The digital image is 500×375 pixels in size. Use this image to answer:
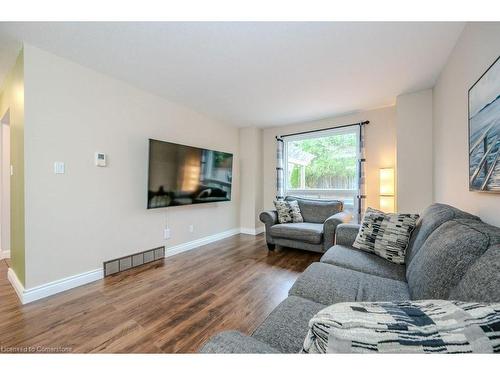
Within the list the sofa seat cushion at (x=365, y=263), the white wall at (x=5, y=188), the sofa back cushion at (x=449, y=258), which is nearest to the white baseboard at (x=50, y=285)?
the white wall at (x=5, y=188)

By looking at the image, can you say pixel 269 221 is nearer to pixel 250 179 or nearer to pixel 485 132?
pixel 250 179

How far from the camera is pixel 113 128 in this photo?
2479mm

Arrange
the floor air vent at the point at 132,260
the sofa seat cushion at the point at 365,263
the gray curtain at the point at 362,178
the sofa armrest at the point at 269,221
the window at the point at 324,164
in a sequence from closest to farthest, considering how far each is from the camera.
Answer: the sofa seat cushion at the point at 365,263 < the floor air vent at the point at 132,260 < the sofa armrest at the point at 269,221 < the gray curtain at the point at 362,178 < the window at the point at 324,164

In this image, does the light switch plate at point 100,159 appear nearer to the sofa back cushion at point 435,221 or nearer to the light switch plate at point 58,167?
the light switch plate at point 58,167

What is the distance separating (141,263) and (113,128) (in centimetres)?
175

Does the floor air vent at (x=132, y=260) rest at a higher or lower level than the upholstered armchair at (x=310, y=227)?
lower

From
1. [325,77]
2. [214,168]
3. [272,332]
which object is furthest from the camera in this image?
[214,168]

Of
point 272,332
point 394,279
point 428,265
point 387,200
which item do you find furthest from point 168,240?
point 387,200

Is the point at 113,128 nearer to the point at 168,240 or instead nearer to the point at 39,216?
the point at 39,216

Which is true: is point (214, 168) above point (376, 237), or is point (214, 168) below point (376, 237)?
above

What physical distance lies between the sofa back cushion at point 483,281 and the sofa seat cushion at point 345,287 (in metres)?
0.38

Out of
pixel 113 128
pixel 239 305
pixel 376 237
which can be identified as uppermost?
pixel 113 128

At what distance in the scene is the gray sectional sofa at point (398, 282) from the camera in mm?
716
